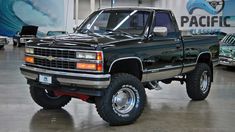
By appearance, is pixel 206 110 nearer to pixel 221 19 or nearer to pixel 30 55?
pixel 30 55

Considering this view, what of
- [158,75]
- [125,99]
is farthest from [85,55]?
[158,75]

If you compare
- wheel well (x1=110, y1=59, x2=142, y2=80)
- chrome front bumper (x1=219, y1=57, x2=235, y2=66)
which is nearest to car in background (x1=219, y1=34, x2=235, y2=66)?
chrome front bumper (x1=219, y1=57, x2=235, y2=66)

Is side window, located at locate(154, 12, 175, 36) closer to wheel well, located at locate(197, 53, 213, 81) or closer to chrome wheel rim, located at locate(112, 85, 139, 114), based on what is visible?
wheel well, located at locate(197, 53, 213, 81)

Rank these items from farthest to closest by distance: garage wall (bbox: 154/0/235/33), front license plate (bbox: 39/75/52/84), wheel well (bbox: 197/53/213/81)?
garage wall (bbox: 154/0/235/33)
wheel well (bbox: 197/53/213/81)
front license plate (bbox: 39/75/52/84)

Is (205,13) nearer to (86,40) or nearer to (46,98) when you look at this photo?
(46,98)

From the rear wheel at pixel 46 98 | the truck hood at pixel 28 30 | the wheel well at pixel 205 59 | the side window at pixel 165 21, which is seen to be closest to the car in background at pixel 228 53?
the wheel well at pixel 205 59

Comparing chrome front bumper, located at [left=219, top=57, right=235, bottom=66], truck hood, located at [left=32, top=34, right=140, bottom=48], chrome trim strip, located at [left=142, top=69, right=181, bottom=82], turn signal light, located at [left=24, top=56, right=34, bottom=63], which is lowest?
chrome front bumper, located at [left=219, top=57, right=235, bottom=66]

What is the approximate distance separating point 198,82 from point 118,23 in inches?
90.8

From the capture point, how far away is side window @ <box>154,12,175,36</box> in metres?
6.83

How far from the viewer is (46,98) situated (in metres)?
6.84

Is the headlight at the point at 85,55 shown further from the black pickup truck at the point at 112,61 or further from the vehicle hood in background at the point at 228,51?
the vehicle hood in background at the point at 228,51

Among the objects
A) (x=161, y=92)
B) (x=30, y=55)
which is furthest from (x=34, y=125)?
(x=161, y=92)

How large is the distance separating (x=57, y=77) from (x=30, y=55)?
2.83 feet

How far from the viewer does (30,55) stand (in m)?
6.28
